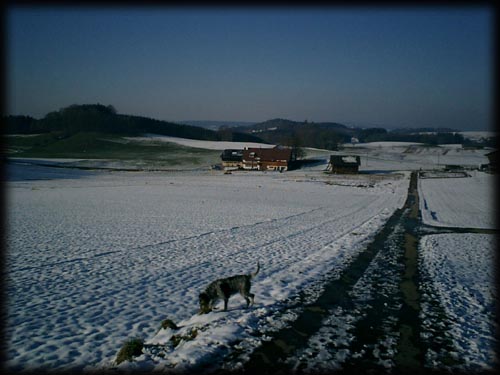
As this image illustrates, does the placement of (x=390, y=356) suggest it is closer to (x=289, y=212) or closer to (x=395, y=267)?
(x=395, y=267)

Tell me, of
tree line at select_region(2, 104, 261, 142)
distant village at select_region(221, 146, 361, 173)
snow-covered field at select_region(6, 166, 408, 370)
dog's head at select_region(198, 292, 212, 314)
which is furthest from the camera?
tree line at select_region(2, 104, 261, 142)

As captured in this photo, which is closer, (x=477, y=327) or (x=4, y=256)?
(x=477, y=327)

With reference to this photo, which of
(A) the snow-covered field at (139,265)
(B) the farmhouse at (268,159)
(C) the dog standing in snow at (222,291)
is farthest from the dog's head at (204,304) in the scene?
(B) the farmhouse at (268,159)

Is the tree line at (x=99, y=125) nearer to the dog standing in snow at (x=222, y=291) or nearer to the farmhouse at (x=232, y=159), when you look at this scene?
the farmhouse at (x=232, y=159)

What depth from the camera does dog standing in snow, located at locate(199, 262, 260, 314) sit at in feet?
24.9

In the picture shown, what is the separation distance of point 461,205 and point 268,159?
49805mm

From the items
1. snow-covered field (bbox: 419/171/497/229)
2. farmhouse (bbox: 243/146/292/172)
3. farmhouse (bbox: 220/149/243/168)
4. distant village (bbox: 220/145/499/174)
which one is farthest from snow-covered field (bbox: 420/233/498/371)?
farmhouse (bbox: 220/149/243/168)

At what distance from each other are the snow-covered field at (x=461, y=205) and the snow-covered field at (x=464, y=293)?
5.91 m

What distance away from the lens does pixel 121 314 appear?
7602 millimetres

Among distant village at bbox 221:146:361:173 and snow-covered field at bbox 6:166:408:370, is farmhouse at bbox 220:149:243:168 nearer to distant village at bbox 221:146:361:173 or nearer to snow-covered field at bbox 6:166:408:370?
distant village at bbox 221:146:361:173

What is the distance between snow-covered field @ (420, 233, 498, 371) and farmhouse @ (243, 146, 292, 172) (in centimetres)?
5980

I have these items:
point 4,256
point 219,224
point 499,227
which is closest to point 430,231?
point 499,227

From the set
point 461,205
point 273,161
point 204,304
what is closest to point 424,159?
point 273,161

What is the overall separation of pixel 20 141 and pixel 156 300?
403ft
